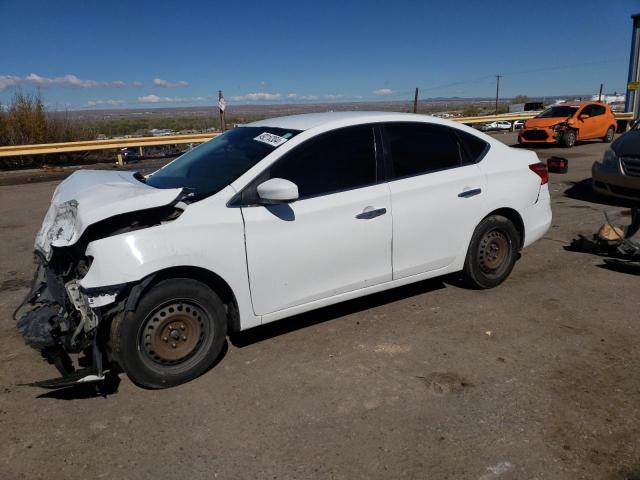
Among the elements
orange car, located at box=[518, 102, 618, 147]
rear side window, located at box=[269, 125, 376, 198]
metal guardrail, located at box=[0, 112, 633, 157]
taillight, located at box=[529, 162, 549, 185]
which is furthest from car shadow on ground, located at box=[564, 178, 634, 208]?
metal guardrail, located at box=[0, 112, 633, 157]

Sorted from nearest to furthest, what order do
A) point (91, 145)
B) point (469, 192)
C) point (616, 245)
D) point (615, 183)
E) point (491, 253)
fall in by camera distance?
point (469, 192) → point (491, 253) → point (616, 245) → point (615, 183) → point (91, 145)

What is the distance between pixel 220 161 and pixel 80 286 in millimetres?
1506

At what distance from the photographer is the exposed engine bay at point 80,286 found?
3.31 m

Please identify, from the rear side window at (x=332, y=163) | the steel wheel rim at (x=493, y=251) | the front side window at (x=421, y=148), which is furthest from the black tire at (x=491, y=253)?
the rear side window at (x=332, y=163)

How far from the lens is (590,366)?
144 inches

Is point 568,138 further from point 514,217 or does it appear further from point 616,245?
point 514,217

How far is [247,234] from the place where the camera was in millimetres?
3611

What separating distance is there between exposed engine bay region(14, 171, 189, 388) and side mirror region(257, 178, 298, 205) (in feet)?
1.83

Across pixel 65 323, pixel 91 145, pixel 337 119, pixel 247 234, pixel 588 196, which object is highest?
pixel 337 119

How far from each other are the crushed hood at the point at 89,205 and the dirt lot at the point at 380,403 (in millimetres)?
1048

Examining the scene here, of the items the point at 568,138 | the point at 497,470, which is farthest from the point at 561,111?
the point at 497,470

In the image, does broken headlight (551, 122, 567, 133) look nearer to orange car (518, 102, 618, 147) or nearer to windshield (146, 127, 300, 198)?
orange car (518, 102, 618, 147)

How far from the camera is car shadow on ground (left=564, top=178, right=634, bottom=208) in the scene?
885 cm

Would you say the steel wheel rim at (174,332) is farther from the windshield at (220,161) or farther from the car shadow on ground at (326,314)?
the windshield at (220,161)
